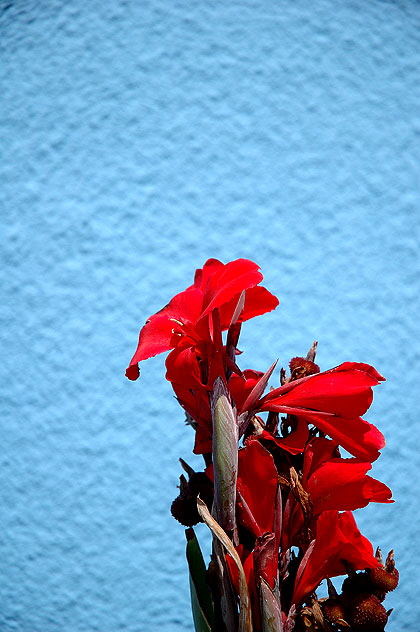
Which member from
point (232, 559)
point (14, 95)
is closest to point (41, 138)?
point (14, 95)

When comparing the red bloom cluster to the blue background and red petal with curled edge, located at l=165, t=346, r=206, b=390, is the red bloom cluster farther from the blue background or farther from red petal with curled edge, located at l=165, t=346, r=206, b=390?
the blue background

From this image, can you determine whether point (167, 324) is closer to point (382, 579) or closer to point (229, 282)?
point (229, 282)

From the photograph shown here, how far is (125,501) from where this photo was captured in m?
0.66

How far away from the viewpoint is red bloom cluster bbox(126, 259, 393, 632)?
34 centimetres

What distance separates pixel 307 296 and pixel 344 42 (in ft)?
0.82

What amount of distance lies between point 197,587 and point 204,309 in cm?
15

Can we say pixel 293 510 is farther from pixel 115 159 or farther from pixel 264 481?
pixel 115 159

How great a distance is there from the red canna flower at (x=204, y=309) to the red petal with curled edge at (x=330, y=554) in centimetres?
12

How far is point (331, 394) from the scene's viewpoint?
345 mm

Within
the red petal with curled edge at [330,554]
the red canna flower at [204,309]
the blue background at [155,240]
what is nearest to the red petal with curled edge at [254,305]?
the red canna flower at [204,309]

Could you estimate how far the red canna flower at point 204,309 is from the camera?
1.13ft

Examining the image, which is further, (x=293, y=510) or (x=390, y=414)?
(x=390, y=414)

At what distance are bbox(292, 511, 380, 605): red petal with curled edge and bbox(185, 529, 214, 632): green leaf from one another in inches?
2.0

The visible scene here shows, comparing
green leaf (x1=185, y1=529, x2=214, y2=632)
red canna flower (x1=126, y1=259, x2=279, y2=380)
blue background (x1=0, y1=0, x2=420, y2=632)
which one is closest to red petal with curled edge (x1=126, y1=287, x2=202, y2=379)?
red canna flower (x1=126, y1=259, x2=279, y2=380)
